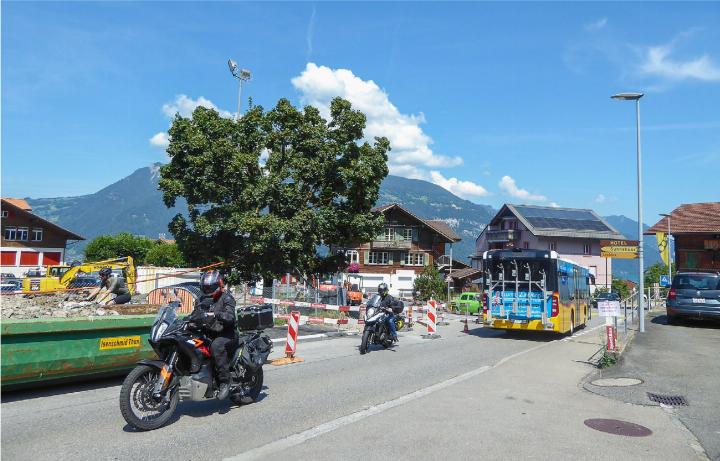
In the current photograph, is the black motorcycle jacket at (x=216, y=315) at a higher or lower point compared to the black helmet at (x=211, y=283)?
lower

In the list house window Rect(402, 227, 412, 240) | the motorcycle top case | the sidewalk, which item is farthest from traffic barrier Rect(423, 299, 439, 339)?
house window Rect(402, 227, 412, 240)

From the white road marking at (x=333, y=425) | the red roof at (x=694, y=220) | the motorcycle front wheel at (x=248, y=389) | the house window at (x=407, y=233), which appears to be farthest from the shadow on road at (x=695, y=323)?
the house window at (x=407, y=233)

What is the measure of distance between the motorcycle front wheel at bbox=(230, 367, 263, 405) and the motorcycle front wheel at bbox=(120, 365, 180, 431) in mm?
1142

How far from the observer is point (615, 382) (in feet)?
32.6

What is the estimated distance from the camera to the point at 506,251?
18.2 meters

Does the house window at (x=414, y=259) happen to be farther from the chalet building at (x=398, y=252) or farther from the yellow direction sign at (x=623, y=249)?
the yellow direction sign at (x=623, y=249)

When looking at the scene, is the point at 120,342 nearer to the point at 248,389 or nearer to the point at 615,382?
the point at 248,389

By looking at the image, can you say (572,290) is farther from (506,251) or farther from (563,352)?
(563,352)

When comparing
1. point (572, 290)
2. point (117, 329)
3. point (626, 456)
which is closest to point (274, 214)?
point (572, 290)

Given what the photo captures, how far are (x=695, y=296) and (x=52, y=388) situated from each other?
20982mm

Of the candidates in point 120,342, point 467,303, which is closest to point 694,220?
point 467,303

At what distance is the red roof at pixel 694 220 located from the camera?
1969 inches

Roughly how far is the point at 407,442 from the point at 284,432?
4.67ft

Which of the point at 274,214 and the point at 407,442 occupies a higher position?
the point at 274,214
